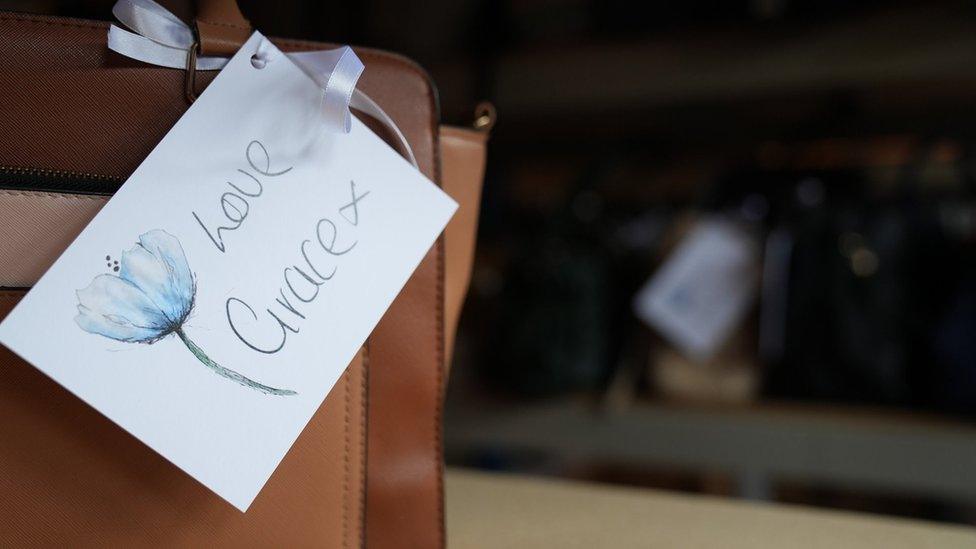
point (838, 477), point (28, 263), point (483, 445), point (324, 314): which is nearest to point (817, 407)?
point (838, 477)

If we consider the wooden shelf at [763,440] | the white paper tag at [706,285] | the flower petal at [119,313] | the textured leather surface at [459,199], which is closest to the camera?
the flower petal at [119,313]

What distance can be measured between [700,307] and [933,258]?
31 cm

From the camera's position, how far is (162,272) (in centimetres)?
33

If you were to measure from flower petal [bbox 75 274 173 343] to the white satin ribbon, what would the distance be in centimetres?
12

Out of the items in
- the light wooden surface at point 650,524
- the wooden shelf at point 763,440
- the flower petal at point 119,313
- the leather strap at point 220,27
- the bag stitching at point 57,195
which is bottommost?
the wooden shelf at point 763,440

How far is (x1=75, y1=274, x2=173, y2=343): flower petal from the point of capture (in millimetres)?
312

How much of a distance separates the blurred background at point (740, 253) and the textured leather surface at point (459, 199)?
24.8 inches

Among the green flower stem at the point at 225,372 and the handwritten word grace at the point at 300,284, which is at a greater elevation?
Result: the handwritten word grace at the point at 300,284

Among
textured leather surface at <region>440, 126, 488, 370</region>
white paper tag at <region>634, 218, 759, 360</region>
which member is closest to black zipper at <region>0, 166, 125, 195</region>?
textured leather surface at <region>440, 126, 488, 370</region>

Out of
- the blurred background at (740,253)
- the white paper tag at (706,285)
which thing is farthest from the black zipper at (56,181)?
the white paper tag at (706,285)

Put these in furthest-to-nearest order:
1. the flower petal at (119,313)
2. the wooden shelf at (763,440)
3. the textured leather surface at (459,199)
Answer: the wooden shelf at (763,440) → the textured leather surface at (459,199) → the flower petal at (119,313)

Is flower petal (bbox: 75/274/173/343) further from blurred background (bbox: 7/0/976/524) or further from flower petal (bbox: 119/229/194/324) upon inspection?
blurred background (bbox: 7/0/976/524)

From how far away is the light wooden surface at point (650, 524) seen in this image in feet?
1.69

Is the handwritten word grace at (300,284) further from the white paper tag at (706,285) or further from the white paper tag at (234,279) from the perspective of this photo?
the white paper tag at (706,285)
